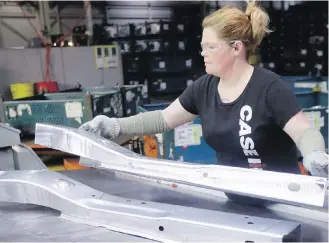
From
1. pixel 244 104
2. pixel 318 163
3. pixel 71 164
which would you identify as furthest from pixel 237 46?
pixel 71 164

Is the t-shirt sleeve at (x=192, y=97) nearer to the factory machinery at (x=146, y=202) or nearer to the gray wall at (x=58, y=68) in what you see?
the factory machinery at (x=146, y=202)

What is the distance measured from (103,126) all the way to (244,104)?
0.48 m

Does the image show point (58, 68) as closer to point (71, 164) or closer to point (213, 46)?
point (71, 164)

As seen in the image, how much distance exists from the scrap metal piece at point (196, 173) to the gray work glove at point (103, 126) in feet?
0.43

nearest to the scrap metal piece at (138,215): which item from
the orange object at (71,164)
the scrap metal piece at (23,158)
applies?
the scrap metal piece at (23,158)

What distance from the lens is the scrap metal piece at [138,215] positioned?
82 cm

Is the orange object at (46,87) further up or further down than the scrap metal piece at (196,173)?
further up

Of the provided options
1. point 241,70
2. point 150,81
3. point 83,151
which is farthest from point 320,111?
point 150,81

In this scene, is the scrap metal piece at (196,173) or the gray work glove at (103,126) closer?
the scrap metal piece at (196,173)

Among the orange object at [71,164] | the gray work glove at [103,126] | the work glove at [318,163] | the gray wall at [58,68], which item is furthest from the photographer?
the gray wall at [58,68]

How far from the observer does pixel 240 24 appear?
4.06 feet

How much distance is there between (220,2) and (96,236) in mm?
8463

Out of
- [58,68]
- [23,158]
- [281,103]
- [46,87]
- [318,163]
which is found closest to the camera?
[318,163]

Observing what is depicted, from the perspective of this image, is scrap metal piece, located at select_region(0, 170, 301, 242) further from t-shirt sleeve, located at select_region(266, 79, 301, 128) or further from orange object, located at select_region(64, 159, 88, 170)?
orange object, located at select_region(64, 159, 88, 170)
